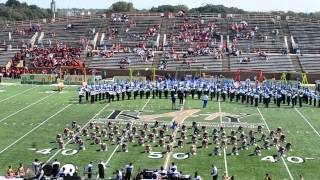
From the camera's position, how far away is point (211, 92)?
1411 inches

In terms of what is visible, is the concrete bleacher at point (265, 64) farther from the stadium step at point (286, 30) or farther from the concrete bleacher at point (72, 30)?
the concrete bleacher at point (72, 30)

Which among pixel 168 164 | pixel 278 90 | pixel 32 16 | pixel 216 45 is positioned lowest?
pixel 168 164

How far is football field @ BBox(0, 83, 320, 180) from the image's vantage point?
67.7 ft

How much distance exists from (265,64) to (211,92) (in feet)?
54.1

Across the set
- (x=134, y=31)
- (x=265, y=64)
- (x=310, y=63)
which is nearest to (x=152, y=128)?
(x=265, y=64)

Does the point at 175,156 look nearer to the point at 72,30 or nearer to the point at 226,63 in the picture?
the point at 226,63

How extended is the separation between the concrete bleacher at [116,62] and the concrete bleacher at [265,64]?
305 inches

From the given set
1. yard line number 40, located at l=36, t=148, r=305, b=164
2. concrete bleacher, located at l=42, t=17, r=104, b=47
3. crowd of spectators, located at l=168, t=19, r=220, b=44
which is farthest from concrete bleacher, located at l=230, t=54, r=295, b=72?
yard line number 40, located at l=36, t=148, r=305, b=164

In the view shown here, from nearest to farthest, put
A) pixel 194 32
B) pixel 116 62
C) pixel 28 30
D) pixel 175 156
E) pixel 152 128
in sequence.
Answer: pixel 175 156
pixel 152 128
pixel 116 62
pixel 194 32
pixel 28 30

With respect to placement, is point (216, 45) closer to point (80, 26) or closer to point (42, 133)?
point (80, 26)

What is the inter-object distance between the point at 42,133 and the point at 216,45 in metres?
33.6

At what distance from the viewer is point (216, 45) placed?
56688 mm

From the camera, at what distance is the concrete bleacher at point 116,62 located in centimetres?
5146

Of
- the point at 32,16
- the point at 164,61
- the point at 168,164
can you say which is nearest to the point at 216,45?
the point at 164,61
